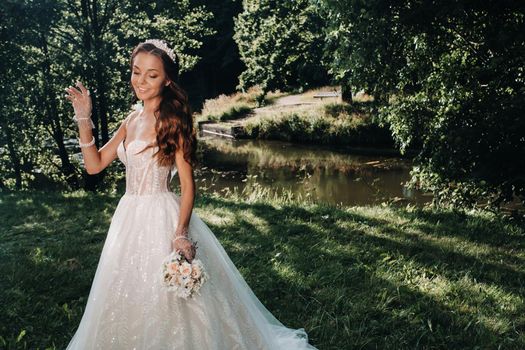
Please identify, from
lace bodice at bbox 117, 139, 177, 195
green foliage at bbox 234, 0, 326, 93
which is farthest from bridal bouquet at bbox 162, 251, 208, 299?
green foliage at bbox 234, 0, 326, 93

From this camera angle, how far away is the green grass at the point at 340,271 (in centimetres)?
398

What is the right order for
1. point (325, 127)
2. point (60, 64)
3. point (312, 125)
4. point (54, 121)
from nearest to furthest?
point (60, 64) → point (54, 121) → point (325, 127) → point (312, 125)

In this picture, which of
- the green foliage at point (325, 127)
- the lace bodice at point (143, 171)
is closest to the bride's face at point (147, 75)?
the lace bodice at point (143, 171)

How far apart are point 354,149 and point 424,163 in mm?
11070

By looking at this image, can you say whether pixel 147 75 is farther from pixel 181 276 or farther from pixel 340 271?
pixel 340 271

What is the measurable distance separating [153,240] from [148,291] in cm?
Answer: 31

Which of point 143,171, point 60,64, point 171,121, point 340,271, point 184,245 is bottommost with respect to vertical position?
point 340,271

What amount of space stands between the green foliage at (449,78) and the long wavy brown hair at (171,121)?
4448 mm

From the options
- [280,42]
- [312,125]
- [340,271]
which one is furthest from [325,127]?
[340,271]

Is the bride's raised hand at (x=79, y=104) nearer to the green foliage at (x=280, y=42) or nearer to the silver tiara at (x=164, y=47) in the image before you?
the silver tiara at (x=164, y=47)

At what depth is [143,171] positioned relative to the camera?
3.17 meters

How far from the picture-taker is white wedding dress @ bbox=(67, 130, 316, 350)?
3020 millimetres

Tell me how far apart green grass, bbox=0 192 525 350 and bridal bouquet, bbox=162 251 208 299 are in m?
1.46

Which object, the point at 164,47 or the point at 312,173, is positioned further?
the point at 312,173
